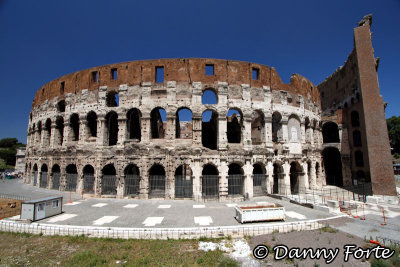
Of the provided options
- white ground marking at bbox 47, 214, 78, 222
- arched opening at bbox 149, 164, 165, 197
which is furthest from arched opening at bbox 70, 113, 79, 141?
white ground marking at bbox 47, 214, 78, 222

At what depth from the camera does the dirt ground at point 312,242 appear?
6504mm

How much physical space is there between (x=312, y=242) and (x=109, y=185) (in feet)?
51.9

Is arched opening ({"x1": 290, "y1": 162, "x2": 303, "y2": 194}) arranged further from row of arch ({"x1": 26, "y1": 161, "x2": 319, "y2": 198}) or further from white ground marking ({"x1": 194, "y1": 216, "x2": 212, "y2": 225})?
white ground marking ({"x1": 194, "y1": 216, "x2": 212, "y2": 225})

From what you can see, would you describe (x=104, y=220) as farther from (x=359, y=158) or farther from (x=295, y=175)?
(x=359, y=158)

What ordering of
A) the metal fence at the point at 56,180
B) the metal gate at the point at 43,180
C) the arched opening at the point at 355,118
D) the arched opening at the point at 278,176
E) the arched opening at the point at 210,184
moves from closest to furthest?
the arched opening at the point at 210,184, the arched opening at the point at 278,176, the metal fence at the point at 56,180, the metal gate at the point at 43,180, the arched opening at the point at 355,118

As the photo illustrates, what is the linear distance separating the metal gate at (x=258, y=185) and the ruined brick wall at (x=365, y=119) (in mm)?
10165

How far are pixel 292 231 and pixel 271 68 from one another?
16.1 m

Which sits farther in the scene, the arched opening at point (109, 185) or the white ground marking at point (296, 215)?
the arched opening at point (109, 185)

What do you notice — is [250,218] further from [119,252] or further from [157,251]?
[119,252]

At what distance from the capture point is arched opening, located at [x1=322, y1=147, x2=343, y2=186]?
24889 millimetres

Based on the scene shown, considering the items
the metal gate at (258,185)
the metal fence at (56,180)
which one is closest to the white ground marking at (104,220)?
the metal gate at (258,185)

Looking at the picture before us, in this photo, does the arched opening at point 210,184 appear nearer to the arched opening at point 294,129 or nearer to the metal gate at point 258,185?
the metal gate at point 258,185

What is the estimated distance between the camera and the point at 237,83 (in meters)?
18.3

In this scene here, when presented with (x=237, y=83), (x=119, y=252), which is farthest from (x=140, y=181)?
(x=237, y=83)
